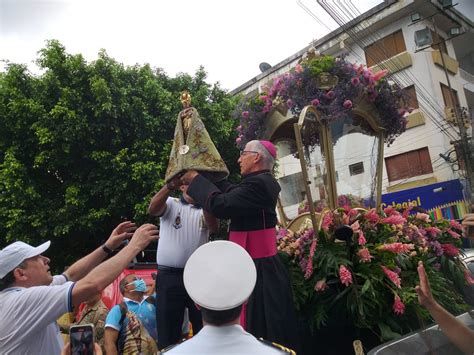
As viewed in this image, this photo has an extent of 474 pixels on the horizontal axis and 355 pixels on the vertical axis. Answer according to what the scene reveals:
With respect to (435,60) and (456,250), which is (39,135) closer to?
(456,250)

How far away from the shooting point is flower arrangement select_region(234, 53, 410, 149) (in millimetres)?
3646

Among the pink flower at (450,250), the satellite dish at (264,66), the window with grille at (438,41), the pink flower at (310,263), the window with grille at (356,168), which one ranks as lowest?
the pink flower at (450,250)

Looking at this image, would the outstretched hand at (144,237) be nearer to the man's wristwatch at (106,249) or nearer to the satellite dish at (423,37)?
the man's wristwatch at (106,249)

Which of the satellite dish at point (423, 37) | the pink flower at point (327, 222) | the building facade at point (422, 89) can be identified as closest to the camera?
the pink flower at point (327, 222)

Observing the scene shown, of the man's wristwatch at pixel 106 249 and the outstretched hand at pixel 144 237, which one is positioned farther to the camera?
the man's wristwatch at pixel 106 249

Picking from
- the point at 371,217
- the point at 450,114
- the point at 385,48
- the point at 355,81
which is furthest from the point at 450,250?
the point at 385,48

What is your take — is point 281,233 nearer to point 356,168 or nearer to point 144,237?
point 356,168

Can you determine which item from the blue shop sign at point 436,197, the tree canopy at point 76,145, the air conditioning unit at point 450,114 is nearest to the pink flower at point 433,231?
the tree canopy at point 76,145

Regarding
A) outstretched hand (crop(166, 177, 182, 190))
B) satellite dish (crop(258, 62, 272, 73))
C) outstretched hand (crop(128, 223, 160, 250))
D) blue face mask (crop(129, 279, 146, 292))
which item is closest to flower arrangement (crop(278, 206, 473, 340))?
outstretched hand (crop(166, 177, 182, 190))

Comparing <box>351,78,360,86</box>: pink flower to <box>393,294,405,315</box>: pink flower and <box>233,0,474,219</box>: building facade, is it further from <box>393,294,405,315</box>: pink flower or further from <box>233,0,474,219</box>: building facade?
<box>233,0,474,219</box>: building facade

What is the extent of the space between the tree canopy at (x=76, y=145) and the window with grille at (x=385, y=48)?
9233mm

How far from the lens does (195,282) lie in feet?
4.60

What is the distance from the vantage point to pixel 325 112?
3.67 metres

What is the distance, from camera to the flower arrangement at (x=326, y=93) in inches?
144
